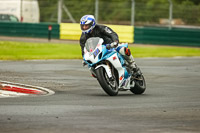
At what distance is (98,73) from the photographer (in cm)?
1077

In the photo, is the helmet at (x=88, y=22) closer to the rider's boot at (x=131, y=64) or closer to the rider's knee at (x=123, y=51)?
the rider's knee at (x=123, y=51)

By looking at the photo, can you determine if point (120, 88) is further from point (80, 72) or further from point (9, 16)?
point (9, 16)

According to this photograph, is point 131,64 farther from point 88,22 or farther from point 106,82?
point 88,22

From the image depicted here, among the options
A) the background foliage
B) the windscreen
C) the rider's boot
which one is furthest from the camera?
the background foliage

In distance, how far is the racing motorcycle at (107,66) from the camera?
10.9m

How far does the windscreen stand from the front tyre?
0.49 m

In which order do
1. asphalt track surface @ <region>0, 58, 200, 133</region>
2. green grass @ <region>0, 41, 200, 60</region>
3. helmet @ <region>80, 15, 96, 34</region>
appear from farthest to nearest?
green grass @ <region>0, 41, 200, 60</region> → helmet @ <region>80, 15, 96, 34</region> → asphalt track surface @ <region>0, 58, 200, 133</region>

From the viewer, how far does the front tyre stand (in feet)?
35.3

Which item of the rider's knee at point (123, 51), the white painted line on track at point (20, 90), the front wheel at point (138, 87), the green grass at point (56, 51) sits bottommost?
the green grass at point (56, 51)

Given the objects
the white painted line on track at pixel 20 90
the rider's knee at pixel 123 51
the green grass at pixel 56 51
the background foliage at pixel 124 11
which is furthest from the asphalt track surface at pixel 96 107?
the background foliage at pixel 124 11

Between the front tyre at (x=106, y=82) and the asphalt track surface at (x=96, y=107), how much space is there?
153 mm

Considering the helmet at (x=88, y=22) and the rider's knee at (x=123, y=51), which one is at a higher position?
the helmet at (x=88, y=22)

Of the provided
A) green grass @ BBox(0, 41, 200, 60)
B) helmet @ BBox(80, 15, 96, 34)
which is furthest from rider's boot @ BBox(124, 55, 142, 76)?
green grass @ BBox(0, 41, 200, 60)

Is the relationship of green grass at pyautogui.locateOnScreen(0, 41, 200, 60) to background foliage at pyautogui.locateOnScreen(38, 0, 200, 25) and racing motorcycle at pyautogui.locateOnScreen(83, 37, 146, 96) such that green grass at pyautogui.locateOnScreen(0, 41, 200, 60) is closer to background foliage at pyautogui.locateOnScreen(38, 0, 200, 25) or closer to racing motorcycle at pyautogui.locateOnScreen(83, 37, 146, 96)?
background foliage at pyautogui.locateOnScreen(38, 0, 200, 25)
